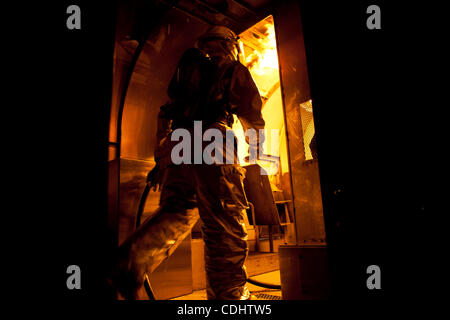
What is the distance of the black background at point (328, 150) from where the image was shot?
3.24 ft

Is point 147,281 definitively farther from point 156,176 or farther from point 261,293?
point 261,293

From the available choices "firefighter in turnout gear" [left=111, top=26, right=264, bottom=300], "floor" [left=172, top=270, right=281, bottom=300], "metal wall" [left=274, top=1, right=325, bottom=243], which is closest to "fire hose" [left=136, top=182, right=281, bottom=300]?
"floor" [left=172, top=270, right=281, bottom=300]

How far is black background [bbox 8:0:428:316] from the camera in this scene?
3.24ft

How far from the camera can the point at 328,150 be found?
1084 millimetres

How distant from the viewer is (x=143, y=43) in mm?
2617

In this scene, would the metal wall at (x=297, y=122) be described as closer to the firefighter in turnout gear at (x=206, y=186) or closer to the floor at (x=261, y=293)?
the firefighter in turnout gear at (x=206, y=186)

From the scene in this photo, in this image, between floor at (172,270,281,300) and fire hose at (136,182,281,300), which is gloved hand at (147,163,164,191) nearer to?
fire hose at (136,182,281,300)

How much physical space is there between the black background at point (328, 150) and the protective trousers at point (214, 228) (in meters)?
0.53

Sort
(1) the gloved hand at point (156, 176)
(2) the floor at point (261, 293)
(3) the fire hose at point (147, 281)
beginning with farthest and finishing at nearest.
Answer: (2) the floor at point (261, 293), (3) the fire hose at point (147, 281), (1) the gloved hand at point (156, 176)

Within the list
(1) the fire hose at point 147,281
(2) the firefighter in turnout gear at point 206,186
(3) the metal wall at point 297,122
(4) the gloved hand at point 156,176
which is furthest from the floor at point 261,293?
(4) the gloved hand at point 156,176

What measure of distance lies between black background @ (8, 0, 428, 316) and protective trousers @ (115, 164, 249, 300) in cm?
53

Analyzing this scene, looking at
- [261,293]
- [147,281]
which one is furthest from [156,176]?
[261,293]
